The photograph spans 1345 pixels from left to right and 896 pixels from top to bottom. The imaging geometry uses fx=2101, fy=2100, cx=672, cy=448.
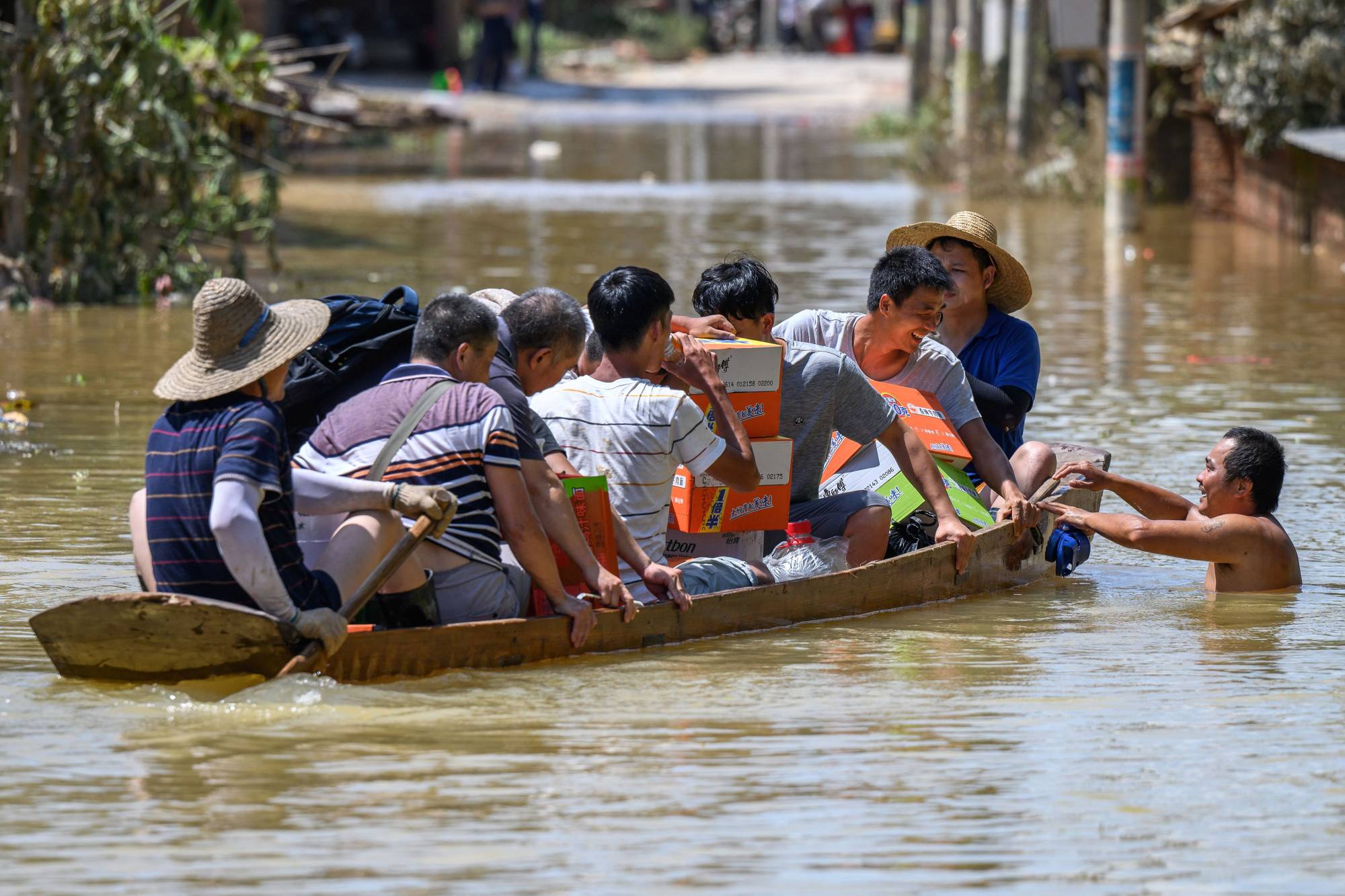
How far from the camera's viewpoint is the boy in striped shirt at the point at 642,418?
20.7ft

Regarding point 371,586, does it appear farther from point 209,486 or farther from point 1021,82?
point 1021,82

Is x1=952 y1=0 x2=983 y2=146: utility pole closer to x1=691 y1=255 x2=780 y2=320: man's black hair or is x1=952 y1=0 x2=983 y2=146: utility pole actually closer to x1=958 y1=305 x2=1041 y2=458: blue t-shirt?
x1=958 y1=305 x2=1041 y2=458: blue t-shirt

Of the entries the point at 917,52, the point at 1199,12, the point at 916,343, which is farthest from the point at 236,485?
the point at 917,52

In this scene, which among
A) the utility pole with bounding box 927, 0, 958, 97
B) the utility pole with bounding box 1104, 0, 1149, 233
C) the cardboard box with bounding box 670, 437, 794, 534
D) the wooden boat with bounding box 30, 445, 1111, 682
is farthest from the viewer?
the utility pole with bounding box 927, 0, 958, 97

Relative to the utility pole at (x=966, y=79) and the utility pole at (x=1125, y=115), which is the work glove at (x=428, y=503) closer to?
the utility pole at (x=1125, y=115)

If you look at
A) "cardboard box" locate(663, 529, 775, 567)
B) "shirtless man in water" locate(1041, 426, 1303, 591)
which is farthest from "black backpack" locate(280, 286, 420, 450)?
Result: "shirtless man in water" locate(1041, 426, 1303, 591)

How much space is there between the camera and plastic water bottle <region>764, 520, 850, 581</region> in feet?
23.4

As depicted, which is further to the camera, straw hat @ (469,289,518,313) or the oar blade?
straw hat @ (469,289,518,313)

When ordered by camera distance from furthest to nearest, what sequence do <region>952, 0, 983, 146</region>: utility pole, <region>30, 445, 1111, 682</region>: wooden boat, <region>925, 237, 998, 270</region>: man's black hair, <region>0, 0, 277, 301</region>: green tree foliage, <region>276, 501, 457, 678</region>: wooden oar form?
<region>952, 0, 983, 146</region>: utility pole → <region>0, 0, 277, 301</region>: green tree foliage → <region>925, 237, 998, 270</region>: man's black hair → <region>276, 501, 457, 678</region>: wooden oar → <region>30, 445, 1111, 682</region>: wooden boat

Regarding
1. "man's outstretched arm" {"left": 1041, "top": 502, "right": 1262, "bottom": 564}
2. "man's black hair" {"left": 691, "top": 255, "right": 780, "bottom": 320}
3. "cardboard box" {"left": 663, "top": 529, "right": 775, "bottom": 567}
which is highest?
"man's black hair" {"left": 691, "top": 255, "right": 780, "bottom": 320}

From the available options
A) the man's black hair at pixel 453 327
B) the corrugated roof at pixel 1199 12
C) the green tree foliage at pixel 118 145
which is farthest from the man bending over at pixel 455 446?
the corrugated roof at pixel 1199 12

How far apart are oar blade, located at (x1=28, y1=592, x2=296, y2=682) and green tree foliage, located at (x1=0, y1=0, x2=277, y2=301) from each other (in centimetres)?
852

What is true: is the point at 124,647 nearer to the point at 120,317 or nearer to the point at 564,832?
the point at 564,832

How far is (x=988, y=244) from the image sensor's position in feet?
25.9
